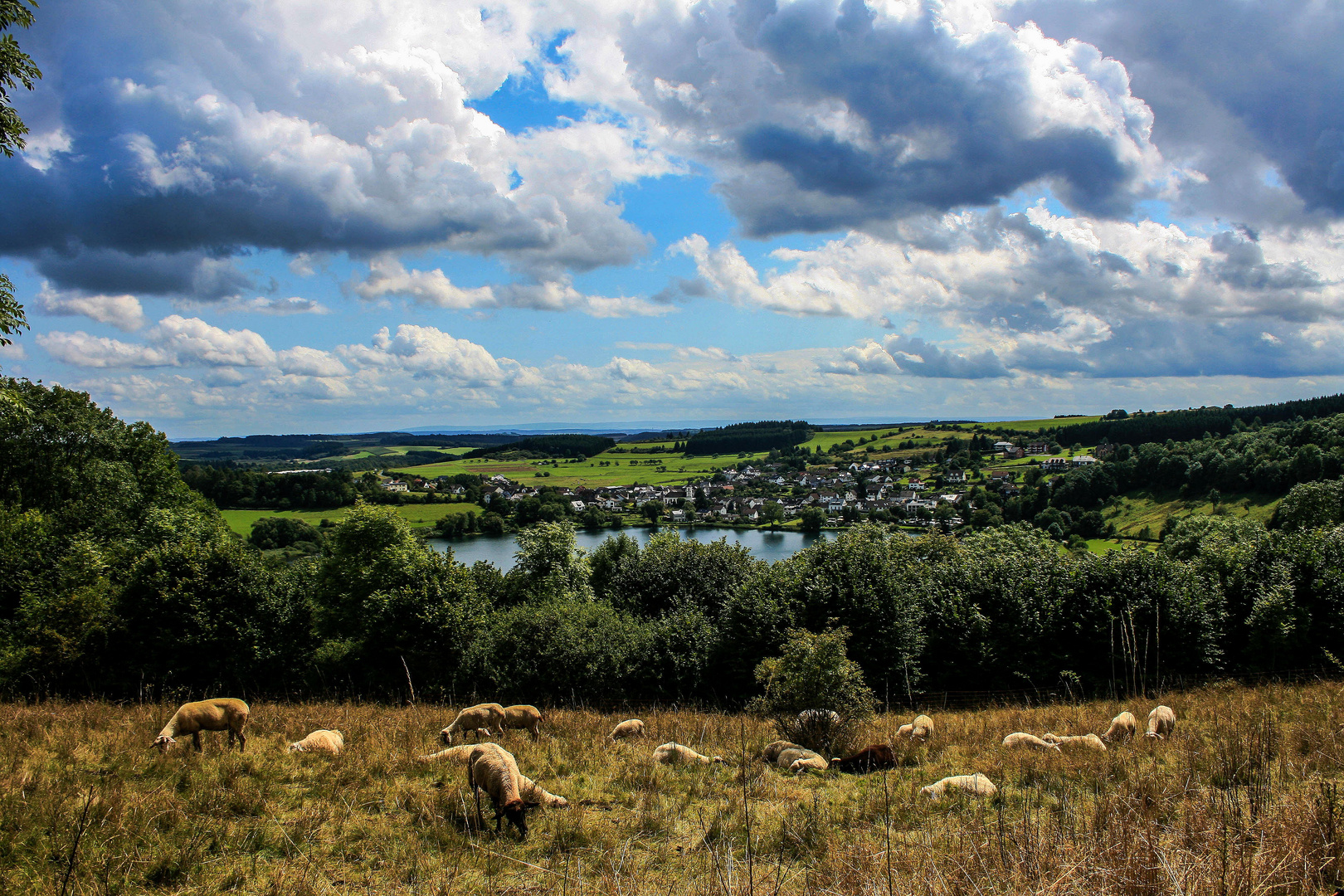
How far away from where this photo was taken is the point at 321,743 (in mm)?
8516

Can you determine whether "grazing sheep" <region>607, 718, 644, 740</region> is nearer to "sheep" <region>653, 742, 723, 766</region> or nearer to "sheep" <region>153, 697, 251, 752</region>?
"sheep" <region>653, 742, 723, 766</region>

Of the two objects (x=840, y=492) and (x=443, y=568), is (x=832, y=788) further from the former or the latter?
(x=840, y=492)

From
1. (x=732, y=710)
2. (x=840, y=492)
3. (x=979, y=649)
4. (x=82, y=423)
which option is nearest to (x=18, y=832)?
(x=732, y=710)

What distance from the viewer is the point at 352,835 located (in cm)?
578

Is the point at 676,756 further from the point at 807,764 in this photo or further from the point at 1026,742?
the point at 1026,742

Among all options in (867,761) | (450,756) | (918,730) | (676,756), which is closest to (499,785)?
(450,756)

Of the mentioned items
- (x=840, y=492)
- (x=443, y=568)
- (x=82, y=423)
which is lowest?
(x=840, y=492)

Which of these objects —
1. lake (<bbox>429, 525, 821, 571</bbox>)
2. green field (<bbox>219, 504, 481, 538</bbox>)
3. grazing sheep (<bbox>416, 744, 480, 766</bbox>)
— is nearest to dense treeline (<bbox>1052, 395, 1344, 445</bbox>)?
lake (<bbox>429, 525, 821, 571</bbox>)

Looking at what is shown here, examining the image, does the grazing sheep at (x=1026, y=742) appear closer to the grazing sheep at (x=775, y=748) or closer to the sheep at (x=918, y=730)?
the sheep at (x=918, y=730)

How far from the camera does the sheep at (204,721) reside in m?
7.88

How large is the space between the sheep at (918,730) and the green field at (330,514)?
5299cm

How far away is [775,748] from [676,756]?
5.51 ft

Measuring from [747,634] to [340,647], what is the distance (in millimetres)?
12775

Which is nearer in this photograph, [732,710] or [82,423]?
[732,710]
